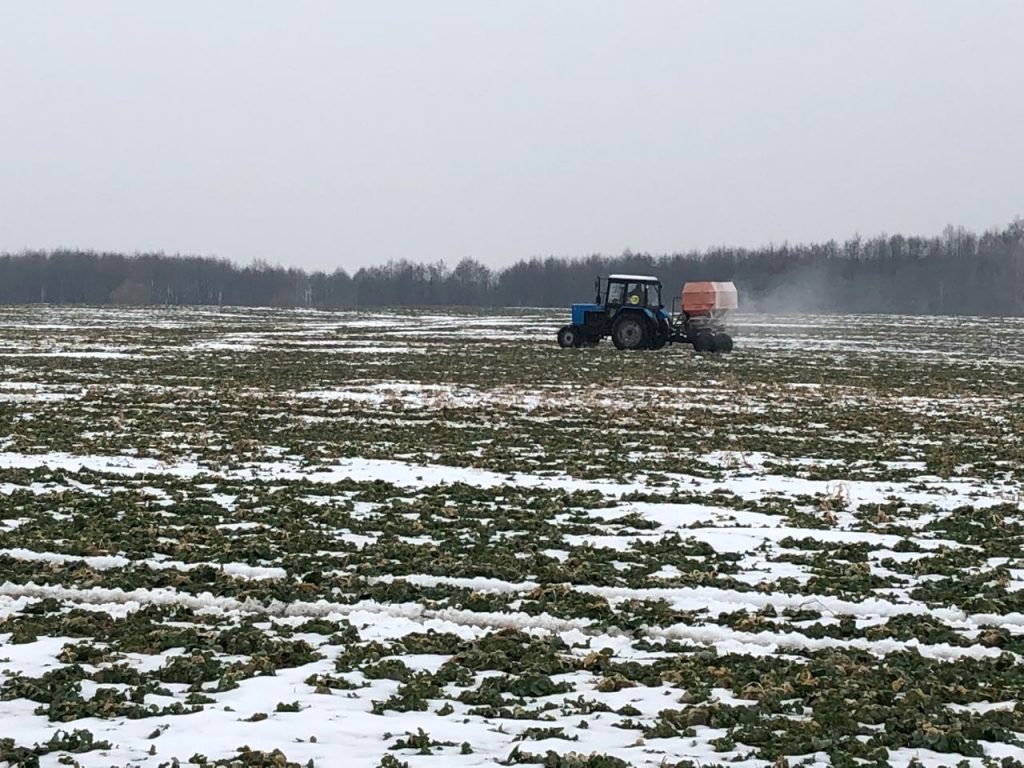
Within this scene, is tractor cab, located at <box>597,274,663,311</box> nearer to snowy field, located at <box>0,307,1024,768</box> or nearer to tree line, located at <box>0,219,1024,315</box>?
snowy field, located at <box>0,307,1024,768</box>

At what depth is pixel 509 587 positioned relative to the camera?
9.48 meters

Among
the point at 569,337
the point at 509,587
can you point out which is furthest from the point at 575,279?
the point at 509,587

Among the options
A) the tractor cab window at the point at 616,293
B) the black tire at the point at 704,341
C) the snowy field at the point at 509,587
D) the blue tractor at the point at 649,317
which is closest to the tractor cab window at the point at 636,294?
the blue tractor at the point at 649,317

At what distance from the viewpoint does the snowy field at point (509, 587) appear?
635 centimetres

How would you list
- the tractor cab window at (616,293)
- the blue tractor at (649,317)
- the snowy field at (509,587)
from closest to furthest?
the snowy field at (509,587), the blue tractor at (649,317), the tractor cab window at (616,293)

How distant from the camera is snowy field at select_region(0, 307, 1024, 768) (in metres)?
6.35

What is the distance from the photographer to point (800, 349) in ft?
147

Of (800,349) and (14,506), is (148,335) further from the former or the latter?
(14,506)

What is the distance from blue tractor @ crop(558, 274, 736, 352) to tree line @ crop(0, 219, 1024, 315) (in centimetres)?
6190

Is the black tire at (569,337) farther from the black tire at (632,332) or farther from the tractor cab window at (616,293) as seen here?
the black tire at (632,332)

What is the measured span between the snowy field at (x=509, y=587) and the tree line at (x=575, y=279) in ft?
281

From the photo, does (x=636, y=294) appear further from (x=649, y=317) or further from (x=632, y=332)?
(x=632, y=332)

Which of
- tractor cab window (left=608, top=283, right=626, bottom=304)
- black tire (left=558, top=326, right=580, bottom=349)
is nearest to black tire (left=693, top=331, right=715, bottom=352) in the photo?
tractor cab window (left=608, top=283, right=626, bottom=304)

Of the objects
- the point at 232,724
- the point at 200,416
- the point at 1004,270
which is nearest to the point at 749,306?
the point at 1004,270
